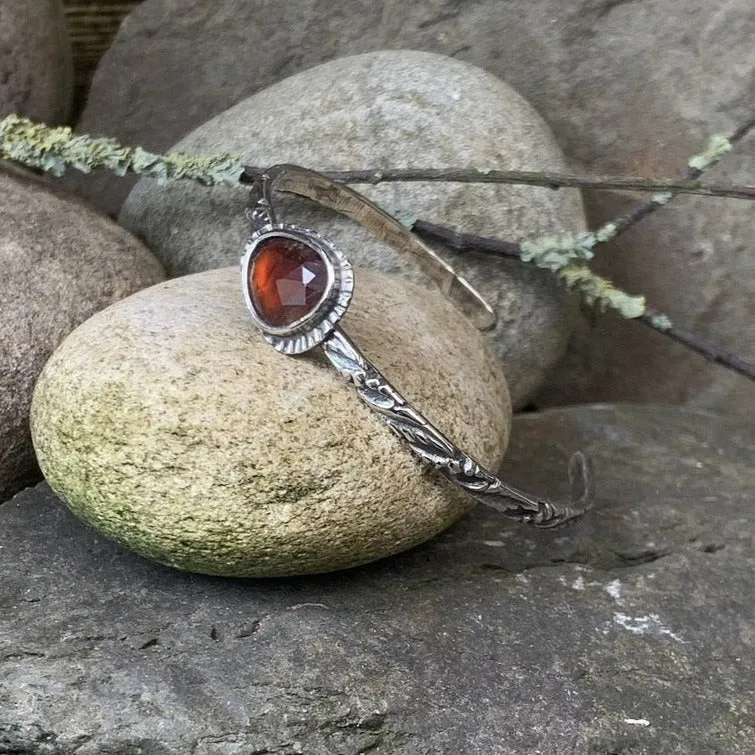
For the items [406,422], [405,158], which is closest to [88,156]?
[405,158]

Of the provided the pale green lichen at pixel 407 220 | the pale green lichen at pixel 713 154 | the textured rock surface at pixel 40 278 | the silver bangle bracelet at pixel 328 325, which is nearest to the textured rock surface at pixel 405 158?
the pale green lichen at pixel 407 220

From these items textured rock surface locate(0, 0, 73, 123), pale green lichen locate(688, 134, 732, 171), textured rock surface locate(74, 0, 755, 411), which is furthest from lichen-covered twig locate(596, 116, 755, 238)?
textured rock surface locate(0, 0, 73, 123)

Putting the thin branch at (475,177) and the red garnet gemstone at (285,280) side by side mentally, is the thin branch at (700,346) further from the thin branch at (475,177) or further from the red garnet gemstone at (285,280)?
the red garnet gemstone at (285,280)

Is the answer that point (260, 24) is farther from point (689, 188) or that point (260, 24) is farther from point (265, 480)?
point (265, 480)

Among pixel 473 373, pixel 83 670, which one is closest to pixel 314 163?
pixel 473 373

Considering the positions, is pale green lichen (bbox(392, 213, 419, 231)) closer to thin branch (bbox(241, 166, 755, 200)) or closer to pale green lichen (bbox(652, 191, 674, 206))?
thin branch (bbox(241, 166, 755, 200))

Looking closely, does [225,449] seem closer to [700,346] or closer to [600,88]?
[700,346]
